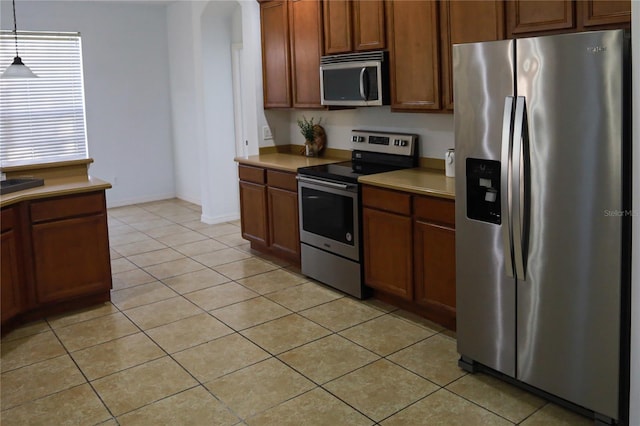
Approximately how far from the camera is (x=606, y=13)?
298cm

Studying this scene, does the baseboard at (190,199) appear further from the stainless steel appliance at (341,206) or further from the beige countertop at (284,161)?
the stainless steel appliance at (341,206)

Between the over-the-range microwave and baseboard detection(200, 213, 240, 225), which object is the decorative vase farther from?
baseboard detection(200, 213, 240, 225)

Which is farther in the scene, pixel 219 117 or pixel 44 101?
pixel 44 101

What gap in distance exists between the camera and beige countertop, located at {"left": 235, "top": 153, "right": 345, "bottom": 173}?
5035mm

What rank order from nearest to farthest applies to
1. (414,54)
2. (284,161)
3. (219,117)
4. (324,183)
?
(414,54) → (324,183) → (284,161) → (219,117)

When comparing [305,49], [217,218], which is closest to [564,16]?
[305,49]

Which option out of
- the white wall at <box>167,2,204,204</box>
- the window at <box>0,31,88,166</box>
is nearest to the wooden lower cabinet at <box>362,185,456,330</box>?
the white wall at <box>167,2,204,204</box>

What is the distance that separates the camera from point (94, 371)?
3.41 metres

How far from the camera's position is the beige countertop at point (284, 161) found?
5035mm

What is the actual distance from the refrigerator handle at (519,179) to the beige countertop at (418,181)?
676mm

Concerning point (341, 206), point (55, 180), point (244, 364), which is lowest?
point (244, 364)

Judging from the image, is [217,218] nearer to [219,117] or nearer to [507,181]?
[219,117]

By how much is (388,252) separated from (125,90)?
17.4 feet

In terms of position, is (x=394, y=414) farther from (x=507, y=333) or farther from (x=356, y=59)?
(x=356, y=59)
